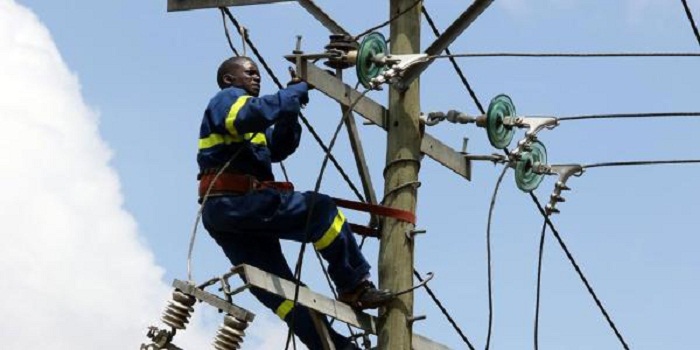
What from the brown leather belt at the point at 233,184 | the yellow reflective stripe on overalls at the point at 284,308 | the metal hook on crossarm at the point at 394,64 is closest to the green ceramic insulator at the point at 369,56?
the metal hook on crossarm at the point at 394,64

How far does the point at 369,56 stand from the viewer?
1238 cm

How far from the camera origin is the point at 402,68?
1239cm

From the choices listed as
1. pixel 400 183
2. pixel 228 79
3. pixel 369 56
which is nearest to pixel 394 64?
pixel 369 56

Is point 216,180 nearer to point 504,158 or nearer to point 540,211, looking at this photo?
point 504,158

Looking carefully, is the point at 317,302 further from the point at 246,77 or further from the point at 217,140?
the point at 246,77

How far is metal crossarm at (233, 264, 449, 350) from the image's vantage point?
1175 centimetres

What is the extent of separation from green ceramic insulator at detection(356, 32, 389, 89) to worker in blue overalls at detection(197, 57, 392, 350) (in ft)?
1.22

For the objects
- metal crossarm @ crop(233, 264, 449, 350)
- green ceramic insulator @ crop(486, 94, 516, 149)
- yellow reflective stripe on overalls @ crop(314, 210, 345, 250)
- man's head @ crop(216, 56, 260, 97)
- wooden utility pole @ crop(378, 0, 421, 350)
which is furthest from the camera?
green ceramic insulator @ crop(486, 94, 516, 149)

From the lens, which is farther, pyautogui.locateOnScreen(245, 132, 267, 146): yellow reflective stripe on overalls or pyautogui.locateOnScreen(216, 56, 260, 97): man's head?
pyautogui.locateOnScreen(216, 56, 260, 97): man's head

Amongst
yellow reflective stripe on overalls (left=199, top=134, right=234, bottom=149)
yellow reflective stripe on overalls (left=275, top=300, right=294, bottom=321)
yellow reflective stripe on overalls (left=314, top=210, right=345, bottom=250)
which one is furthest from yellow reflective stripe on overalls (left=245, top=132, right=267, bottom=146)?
yellow reflective stripe on overalls (left=275, top=300, right=294, bottom=321)

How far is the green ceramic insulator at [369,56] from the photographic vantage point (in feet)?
40.4

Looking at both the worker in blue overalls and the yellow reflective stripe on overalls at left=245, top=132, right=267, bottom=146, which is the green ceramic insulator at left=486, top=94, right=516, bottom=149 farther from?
the yellow reflective stripe on overalls at left=245, top=132, right=267, bottom=146

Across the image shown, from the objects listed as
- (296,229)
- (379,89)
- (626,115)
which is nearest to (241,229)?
(296,229)

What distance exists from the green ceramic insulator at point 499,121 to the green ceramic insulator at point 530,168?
0.17 metres
